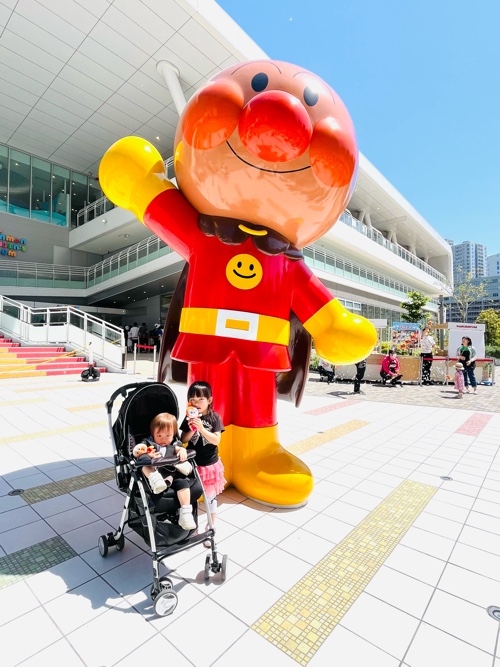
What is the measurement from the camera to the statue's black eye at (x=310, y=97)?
2633mm

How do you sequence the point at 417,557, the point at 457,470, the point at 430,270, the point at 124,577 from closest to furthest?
the point at 124,577
the point at 417,557
the point at 457,470
the point at 430,270

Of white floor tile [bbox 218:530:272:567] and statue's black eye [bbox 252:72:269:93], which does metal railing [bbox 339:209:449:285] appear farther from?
white floor tile [bbox 218:530:272:567]

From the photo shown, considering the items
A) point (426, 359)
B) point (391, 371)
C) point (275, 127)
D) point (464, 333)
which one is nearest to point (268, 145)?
point (275, 127)

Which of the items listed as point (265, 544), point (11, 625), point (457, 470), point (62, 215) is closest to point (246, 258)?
point (265, 544)

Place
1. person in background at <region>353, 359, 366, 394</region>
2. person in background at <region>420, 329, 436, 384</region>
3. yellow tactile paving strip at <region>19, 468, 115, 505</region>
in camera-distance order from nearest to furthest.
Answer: yellow tactile paving strip at <region>19, 468, 115, 505</region>
person in background at <region>353, 359, 366, 394</region>
person in background at <region>420, 329, 436, 384</region>

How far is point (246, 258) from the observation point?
2.99m

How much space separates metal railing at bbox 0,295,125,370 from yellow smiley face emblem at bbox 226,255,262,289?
31.6 feet

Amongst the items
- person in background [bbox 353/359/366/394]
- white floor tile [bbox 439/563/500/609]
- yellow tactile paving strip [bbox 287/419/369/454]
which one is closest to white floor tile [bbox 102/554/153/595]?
white floor tile [bbox 439/563/500/609]

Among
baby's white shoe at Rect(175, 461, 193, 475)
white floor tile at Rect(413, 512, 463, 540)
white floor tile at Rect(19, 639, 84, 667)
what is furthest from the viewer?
white floor tile at Rect(413, 512, 463, 540)

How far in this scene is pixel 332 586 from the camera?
220 cm

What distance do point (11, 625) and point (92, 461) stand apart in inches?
94.9

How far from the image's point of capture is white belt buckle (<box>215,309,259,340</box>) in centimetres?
293

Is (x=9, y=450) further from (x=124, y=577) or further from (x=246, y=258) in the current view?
(x=246, y=258)

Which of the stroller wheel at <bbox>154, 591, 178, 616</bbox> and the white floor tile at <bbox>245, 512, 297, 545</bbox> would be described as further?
the white floor tile at <bbox>245, 512, 297, 545</bbox>
